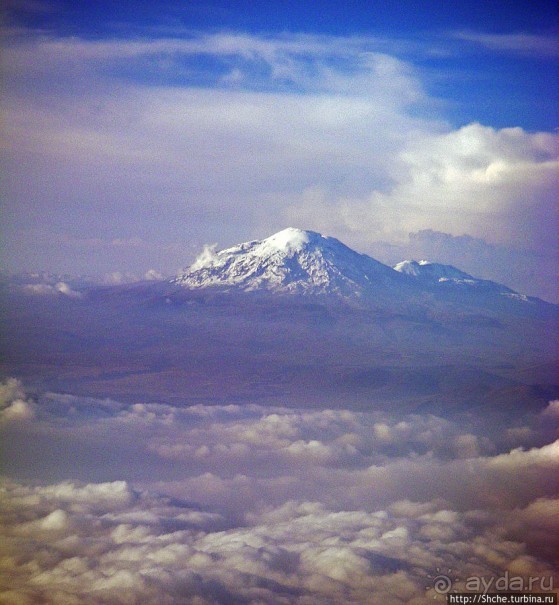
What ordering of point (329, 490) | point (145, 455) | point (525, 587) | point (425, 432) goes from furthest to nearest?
point (425, 432), point (145, 455), point (329, 490), point (525, 587)

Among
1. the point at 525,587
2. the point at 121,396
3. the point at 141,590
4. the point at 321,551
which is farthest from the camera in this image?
the point at 121,396

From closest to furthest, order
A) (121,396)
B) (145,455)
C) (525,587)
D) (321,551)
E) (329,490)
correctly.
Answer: (525,587) → (321,551) → (329,490) → (145,455) → (121,396)

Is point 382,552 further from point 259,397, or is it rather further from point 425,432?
point 259,397

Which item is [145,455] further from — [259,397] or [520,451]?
[520,451]

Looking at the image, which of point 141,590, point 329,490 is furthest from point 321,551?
point 329,490

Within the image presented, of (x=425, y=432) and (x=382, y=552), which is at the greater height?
(x=425, y=432)

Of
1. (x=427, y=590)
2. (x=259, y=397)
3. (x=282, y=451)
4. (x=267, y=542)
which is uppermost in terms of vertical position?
(x=259, y=397)

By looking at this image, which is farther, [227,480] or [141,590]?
[227,480]

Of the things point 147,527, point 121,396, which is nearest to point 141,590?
point 147,527

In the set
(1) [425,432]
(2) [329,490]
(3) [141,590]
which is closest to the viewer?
(3) [141,590]
